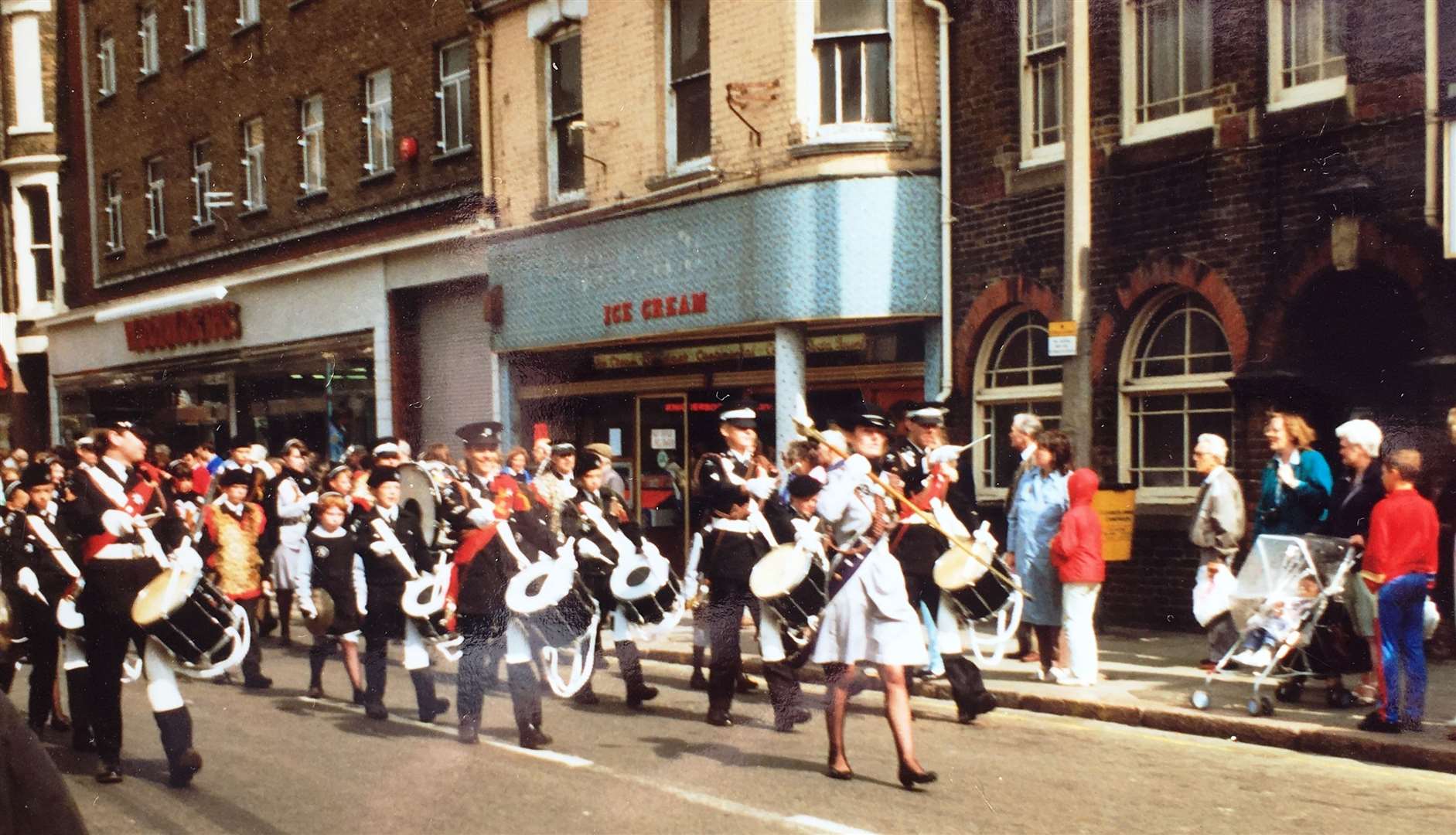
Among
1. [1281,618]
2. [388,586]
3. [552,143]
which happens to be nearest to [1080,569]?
[1281,618]

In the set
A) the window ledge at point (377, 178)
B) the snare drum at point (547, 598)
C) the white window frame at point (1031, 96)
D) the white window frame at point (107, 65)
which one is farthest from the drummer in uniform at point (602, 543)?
the white window frame at point (107, 65)

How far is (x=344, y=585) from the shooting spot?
10.1 metres

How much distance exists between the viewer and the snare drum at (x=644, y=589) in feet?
32.7

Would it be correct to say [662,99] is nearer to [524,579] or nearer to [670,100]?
[670,100]

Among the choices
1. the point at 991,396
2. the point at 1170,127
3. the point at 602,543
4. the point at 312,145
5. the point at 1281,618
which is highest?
the point at 312,145

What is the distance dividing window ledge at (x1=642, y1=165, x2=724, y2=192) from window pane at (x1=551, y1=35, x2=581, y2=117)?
1.17 m

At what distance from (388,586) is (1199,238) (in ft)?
21.7

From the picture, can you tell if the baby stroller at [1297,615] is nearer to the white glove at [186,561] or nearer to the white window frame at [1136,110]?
the white window frame at [1136,110]

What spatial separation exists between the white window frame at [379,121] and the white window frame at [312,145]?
47cm

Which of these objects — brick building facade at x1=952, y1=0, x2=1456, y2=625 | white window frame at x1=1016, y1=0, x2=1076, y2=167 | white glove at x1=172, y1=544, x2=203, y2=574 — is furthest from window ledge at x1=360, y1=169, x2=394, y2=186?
white glove at x1=172, y1=544, x2=203, y2=574

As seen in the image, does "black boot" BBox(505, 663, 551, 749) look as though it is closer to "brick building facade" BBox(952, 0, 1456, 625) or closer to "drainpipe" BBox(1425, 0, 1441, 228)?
"brick building facade" BBox(952, 0, 1456, 625)

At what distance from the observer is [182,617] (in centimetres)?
752

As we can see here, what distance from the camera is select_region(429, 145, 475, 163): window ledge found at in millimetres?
14836

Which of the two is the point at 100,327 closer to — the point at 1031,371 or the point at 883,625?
the point at 1031,371
